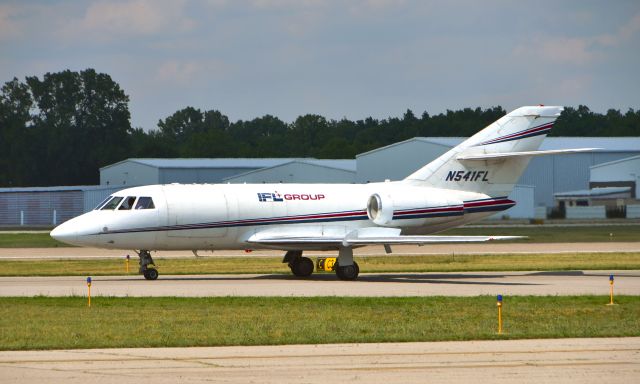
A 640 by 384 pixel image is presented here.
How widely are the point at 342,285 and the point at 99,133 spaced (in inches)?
3755

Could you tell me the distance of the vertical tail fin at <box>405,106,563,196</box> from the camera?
128ft

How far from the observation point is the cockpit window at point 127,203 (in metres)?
35.5

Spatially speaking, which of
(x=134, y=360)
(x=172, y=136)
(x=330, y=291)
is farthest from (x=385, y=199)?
(x=172, y=136)

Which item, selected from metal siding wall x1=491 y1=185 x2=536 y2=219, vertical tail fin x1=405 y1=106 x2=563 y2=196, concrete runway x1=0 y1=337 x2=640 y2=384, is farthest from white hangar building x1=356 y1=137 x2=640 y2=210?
concrete runway x1=0 y1=337 x2=640 y2=384

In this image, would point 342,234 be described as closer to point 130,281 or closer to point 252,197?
point 252,197

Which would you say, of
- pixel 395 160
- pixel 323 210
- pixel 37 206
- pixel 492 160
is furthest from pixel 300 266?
pixel 37 206

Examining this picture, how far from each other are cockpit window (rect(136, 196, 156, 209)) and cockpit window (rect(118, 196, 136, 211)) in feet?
0.67

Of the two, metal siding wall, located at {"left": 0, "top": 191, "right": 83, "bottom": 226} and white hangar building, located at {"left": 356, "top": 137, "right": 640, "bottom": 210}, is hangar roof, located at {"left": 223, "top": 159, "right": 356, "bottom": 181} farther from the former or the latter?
metal siding wall, located at {"left": 0, "top": 191, "right": 83, "bottom": 226}

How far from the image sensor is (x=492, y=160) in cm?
3891

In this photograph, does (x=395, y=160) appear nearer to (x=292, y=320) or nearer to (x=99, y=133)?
(x=99, y=133)

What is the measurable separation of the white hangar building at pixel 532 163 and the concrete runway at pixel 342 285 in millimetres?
50180

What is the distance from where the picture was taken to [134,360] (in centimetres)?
1806

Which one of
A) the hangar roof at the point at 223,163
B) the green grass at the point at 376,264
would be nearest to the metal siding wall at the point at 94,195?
the hangar roof at the point at 223,163

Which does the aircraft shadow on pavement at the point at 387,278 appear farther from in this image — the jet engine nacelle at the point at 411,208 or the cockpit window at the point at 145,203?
the cockpit window at the point at 145,203
